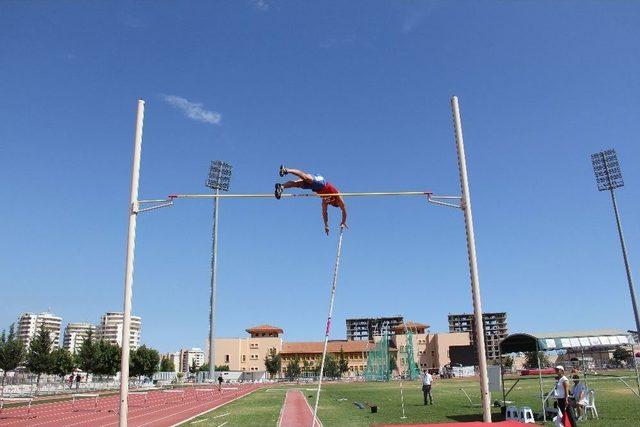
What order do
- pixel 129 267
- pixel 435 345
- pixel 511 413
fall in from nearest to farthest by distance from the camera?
1. pixel 129 267
2. pixel 511 413
3. pixel 435 345

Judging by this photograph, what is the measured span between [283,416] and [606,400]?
1057cm

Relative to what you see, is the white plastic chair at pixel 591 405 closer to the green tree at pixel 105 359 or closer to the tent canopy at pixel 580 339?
the tent canopy at pixel 580 339

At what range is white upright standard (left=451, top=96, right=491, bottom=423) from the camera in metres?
7.99

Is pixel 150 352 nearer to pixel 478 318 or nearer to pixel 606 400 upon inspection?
pixel 606 400

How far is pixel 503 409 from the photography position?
12.5 meters

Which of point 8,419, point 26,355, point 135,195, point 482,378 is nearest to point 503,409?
point 482,378

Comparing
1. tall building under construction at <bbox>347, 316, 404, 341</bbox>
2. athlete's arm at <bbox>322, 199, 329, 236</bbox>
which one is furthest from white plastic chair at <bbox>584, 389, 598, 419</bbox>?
tall building under construction at <bbox>347, 316, 404, 341</bbox>

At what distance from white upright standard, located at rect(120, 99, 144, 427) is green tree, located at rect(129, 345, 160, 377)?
5086cm

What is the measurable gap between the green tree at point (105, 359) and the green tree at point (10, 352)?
10469mm

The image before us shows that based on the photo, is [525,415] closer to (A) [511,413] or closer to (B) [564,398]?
(A) [511,413]

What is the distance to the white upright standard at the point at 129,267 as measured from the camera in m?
7.91

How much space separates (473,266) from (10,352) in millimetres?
37525

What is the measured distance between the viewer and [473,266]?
8.38m

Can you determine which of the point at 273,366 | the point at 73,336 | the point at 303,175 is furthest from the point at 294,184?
the point at 73,336
